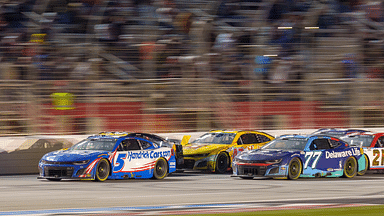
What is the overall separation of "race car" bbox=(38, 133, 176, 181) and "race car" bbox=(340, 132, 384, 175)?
487 centimetres

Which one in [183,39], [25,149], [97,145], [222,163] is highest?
[183,39]

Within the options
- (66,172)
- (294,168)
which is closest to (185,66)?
(294,168)

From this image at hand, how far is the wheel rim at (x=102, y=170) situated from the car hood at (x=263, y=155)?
2.97 m

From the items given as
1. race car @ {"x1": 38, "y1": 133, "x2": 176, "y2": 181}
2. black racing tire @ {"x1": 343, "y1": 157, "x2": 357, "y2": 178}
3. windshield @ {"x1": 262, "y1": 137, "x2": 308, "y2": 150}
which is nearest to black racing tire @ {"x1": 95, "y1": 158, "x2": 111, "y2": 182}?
race car @ {"x1": 38, "y1": 133, "x2": 176, "y2": 181}

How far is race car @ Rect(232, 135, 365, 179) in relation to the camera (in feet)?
Answer: 48.9

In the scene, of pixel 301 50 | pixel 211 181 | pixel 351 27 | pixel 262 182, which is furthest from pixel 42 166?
pixel 351 27

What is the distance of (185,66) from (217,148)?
3.40m

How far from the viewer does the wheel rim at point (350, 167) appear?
1617 cm

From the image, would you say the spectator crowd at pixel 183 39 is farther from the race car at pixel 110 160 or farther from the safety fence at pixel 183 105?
the race car at pixel 110 160

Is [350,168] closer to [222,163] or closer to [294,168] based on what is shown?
[294,168]

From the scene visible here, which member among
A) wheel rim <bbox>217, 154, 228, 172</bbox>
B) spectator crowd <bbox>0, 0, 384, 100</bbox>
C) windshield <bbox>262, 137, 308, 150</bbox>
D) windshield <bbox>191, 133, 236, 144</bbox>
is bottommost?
wheel rim <bbox>217, 154, 228, 172</bbox>

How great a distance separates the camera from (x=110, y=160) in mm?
14688

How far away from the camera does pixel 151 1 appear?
67.9 feet

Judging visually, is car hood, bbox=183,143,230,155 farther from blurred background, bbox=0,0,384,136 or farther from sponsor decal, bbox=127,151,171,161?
blurred background, bbox=0,0,384,136
